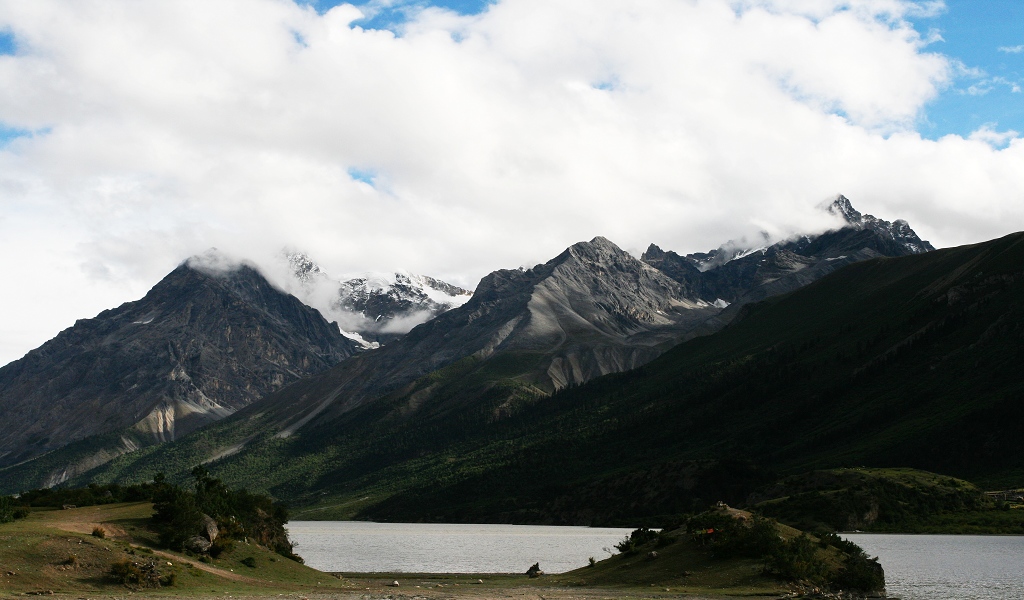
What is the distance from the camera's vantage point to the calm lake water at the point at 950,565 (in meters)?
80.2

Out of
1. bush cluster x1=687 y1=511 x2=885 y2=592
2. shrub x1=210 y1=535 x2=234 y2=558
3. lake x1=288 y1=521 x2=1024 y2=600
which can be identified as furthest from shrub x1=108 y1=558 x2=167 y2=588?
lake x1=288 y1=521 x2=1024 y2=600

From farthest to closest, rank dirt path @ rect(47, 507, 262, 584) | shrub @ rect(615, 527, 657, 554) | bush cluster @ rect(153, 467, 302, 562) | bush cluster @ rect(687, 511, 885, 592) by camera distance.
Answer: shrub @ rect(615, 527, 657, 554), bush cluster @ rect(153, 467, 302, 562), bush cluster @ rect(687, 511, 885, 592), dirt path @ rect(47, 507, 262, 584)

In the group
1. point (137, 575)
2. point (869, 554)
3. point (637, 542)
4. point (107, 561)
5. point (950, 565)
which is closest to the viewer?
point (137, 575)

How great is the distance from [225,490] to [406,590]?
27.1 metres

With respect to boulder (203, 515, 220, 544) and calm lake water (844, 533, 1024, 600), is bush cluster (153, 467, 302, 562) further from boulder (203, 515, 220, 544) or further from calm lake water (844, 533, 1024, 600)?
calm lake water (844, 533, 1024, 600)

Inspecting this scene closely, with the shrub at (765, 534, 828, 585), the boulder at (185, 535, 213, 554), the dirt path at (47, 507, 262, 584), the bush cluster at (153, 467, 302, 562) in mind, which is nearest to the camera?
the dirt path at (47, 507, 262, 584)

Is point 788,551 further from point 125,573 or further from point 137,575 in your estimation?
point 125,573

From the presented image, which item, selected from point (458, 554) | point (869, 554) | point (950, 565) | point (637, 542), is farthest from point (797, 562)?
point (458, 554)

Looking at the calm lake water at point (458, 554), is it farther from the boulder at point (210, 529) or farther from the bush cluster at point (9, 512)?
the bush cluster at point (9, 512)

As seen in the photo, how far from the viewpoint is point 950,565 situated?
105562 millimetres

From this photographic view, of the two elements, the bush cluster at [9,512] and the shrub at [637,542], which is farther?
the shrub at [637,542]

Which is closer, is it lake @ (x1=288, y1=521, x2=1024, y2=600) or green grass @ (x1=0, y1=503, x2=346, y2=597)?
green grass @ (x1=0, y1=503, x2=346, y2=597)

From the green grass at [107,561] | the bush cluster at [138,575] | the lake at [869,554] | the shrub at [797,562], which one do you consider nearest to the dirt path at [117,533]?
the green grass at [107,561]

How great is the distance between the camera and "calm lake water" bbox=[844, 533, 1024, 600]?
8025 centimetres
